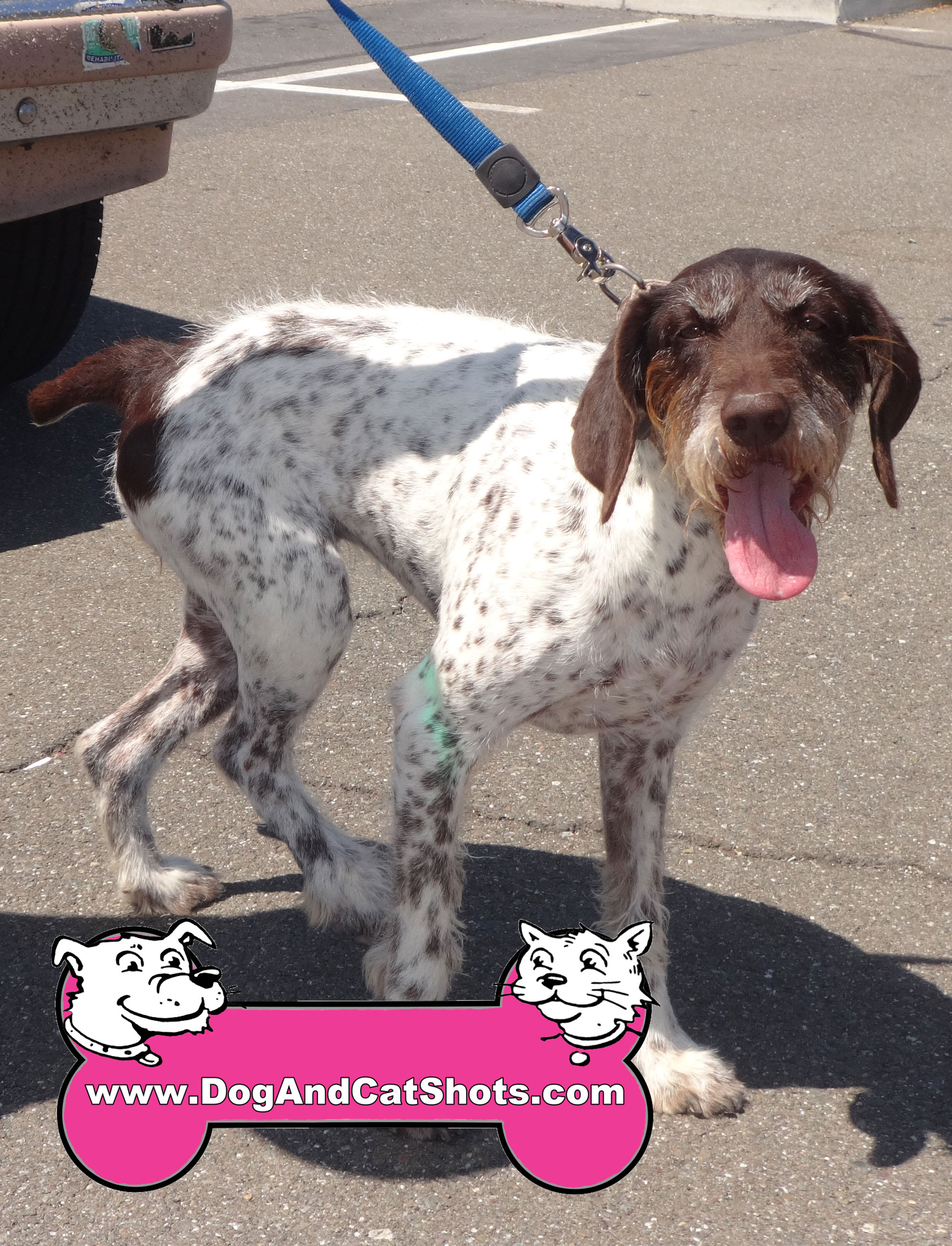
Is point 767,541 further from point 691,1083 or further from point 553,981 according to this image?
point 691,1083

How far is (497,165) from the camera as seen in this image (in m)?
3.18

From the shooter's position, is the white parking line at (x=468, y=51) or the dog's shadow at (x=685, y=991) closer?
the dog's shadow at (x=685, y=991)

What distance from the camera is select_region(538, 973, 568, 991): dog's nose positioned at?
2758 millimetres

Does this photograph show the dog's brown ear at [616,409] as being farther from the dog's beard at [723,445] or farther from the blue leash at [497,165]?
the blue leash at [497,165]

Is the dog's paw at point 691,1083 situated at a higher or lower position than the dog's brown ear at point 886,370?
lower

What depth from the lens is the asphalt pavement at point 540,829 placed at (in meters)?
2.60

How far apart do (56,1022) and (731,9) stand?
50.7 ft

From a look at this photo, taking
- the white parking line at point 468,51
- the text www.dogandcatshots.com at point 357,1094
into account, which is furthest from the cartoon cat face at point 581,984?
the white parking line at point 468,51

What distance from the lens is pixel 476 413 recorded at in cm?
304

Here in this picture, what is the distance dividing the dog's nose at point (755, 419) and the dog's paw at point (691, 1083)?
4.15 feet

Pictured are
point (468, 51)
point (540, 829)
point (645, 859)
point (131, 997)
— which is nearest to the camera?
point (131, 997)

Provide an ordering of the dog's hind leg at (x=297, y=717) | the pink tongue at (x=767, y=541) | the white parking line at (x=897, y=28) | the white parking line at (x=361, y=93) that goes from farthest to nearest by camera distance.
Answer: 1. the white parking line at (x=897, y=28)
2. the white parking line at (x=361, y=93)
3. the dog's hind leg at (x=297, y=717)
4. the pink tongue at (x=767, y=541)

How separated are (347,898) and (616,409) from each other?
1.36 m

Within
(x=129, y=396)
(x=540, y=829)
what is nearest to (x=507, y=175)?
(x=129, y=396)
